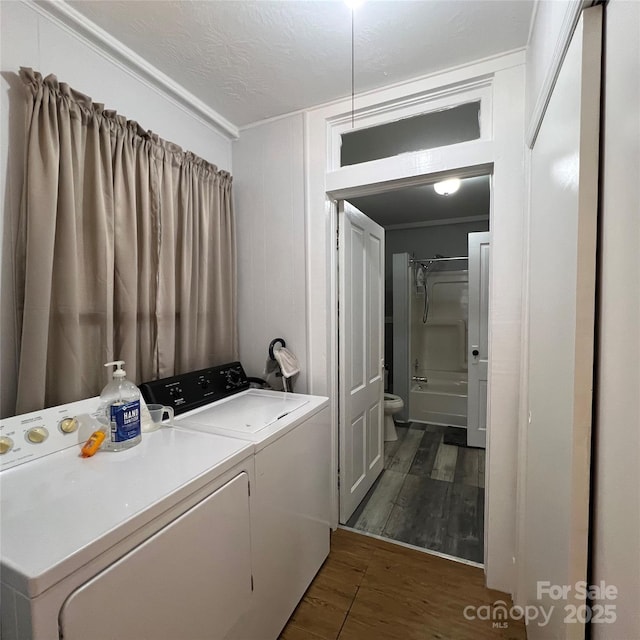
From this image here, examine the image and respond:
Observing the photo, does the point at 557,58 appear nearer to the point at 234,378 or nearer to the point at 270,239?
the point at 270,239

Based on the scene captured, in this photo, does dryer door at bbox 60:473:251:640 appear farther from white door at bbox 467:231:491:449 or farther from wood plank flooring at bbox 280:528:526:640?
white door at bbox 467:231:491:449

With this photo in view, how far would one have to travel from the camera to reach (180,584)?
2.87 feet

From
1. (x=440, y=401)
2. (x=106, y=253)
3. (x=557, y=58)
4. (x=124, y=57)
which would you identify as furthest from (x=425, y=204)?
(x=106, y=253)

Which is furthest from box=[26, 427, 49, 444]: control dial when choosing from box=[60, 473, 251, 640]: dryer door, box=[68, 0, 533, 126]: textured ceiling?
box=[68, 0, 533, 126]: textured ceiling

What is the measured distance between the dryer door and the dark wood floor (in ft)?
4.06

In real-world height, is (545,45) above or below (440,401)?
above

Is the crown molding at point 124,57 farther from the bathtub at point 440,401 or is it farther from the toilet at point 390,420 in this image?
the bathtub at point 440,401

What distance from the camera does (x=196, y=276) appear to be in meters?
1.90

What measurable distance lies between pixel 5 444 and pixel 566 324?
1582 millimetres

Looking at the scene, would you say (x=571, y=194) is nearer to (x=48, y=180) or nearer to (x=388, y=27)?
(x=388, y=27)

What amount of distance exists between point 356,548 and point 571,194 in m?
2.01

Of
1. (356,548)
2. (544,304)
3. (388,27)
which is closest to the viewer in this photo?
(544,304)

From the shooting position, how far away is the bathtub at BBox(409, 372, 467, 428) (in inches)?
148

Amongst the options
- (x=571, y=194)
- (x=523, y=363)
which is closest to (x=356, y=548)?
(x=523, y=363)
